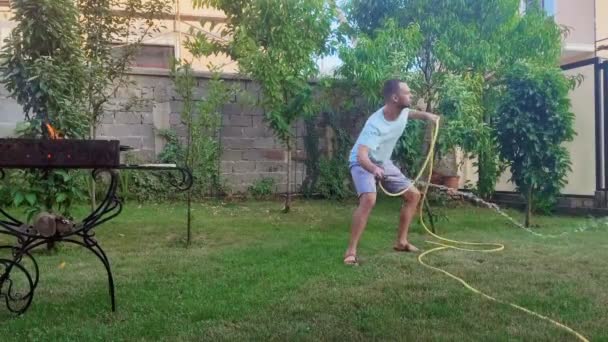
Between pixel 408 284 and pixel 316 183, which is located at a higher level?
pixel 316 183

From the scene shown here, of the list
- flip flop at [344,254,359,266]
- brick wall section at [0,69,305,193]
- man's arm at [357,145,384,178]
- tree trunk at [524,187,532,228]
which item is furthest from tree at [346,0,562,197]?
flip flop at [344,254,359,266]

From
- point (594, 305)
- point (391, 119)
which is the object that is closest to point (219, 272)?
point (391, 119)

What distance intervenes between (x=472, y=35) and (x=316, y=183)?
3.32 meters

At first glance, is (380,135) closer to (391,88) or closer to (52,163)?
(391,88)

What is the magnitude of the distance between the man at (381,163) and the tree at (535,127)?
2.31 m

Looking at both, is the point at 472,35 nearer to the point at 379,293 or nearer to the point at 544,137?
the point at 544,137

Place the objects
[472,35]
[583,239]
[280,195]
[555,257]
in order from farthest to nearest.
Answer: [280,195] → [472,35] → [583,239] → [555,257]

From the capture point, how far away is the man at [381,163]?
4.93 meters

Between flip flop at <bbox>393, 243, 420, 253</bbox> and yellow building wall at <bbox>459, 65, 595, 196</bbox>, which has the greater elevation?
yellow building wall at <bbox>459, 65, 595, 196</bbox>

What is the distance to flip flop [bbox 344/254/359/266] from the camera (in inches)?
184

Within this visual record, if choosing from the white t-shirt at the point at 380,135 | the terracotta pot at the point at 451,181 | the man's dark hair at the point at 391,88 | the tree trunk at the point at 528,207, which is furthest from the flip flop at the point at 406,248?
the terracotta pot at the point at 451,181

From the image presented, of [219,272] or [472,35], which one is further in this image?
[472,35]

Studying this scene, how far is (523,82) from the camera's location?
23.3 feet

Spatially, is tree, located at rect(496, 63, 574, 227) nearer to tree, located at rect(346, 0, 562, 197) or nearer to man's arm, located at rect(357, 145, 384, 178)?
tree, located at rect(346, 0, 562, 197)
